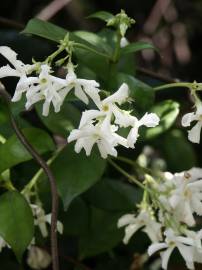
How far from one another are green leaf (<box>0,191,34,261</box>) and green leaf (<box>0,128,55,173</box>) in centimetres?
4

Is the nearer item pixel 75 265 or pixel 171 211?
pixel 171 211


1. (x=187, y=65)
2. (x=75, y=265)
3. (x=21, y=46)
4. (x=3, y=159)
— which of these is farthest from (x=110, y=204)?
(x=187, y=65)

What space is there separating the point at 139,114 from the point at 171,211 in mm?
133

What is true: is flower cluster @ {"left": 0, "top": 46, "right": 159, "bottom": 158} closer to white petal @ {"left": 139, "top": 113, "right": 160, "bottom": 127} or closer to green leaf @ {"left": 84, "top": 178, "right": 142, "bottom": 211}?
white petal @ {"left": 139, "top": 113, "right": 160, "bottom": 127}

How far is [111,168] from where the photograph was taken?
1.06 meters

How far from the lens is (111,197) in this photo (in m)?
0.91

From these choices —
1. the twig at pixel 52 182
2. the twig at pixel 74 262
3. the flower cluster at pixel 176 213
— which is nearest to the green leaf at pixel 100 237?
the twig at pixel 74 262

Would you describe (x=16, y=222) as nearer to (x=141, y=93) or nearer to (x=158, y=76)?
(x=141, y=93)

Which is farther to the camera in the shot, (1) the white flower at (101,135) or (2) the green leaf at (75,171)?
(2) the green leaf at (75,171)

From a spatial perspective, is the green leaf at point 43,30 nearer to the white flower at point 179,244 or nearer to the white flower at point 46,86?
the white flower at point 46,86

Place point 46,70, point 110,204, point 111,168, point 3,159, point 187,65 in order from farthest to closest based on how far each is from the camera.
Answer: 1. point 187,65
2. point 111,168
3. point 110,204
4. point 3,159
5. point 46,70

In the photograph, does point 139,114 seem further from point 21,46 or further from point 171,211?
point 21,46

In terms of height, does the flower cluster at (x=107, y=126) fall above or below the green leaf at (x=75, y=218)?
above

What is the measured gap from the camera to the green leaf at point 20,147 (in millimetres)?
749
